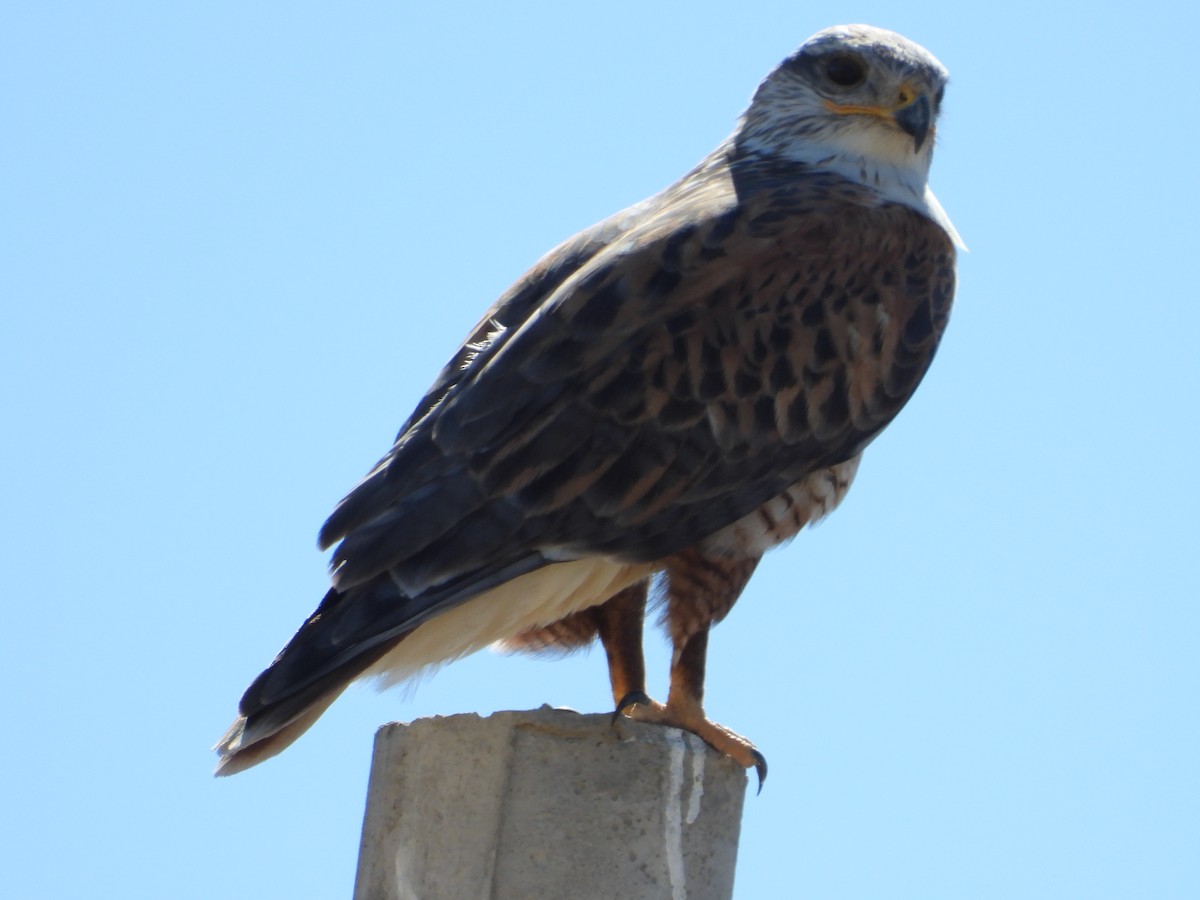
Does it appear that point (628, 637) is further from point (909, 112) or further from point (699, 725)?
point (909, 112)

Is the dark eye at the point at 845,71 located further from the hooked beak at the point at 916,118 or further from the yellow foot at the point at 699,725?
the yellow foot at the point at 699,725

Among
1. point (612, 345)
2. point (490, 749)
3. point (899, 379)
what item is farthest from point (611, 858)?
point (899, 379)

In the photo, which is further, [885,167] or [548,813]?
[885,167]

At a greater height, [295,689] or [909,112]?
[909,112]

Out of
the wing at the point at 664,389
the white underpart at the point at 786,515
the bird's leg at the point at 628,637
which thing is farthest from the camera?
the bird's leg at the point at 628,637

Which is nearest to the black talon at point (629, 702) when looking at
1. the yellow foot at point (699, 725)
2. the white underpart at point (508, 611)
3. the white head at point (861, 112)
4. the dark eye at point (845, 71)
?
→ the yellow foot at point (699, 725)

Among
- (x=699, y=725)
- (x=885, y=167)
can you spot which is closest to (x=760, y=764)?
(x=699, y=725)

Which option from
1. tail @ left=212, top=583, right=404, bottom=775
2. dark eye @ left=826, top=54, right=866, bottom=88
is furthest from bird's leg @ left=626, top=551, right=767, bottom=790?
dark eye @ left=826, top=54, right=866, bottom=88
